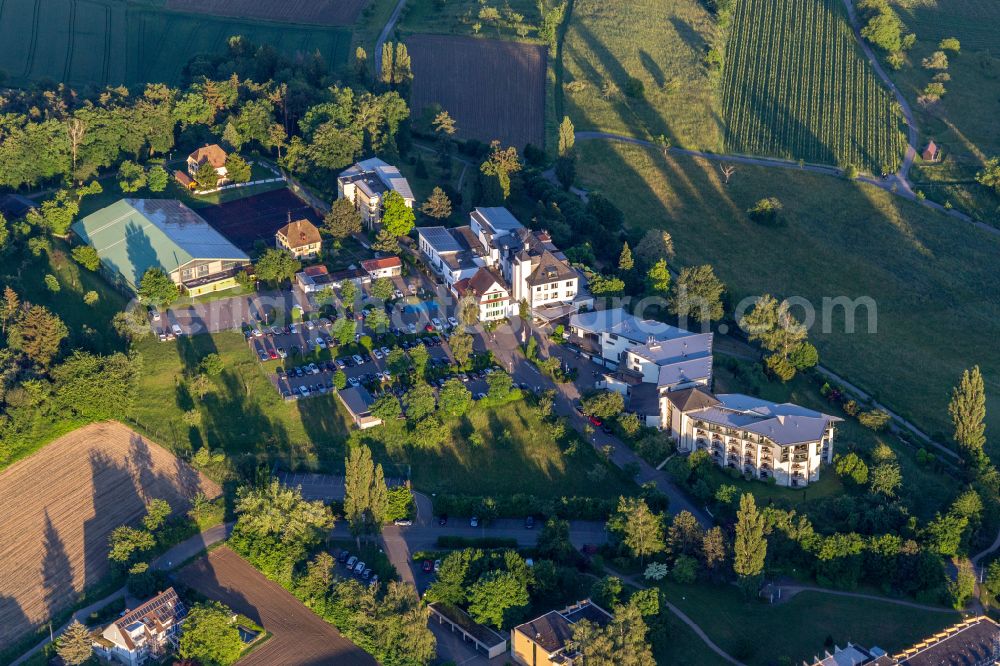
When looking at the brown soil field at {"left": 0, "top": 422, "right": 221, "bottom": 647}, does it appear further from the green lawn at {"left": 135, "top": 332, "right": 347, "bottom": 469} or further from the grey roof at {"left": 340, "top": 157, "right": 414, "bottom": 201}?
the grey roof at {"left": 340, "top": 157, "right": 414, "bottom": 201}

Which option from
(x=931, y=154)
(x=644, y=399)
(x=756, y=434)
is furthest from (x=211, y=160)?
(x=931, y=154)

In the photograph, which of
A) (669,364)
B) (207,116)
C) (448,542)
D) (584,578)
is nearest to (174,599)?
(448,542)

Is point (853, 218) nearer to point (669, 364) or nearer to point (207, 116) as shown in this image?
point (669, 364)

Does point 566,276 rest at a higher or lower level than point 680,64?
lower

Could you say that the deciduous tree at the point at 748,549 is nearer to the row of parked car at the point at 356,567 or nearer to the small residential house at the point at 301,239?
the row of parked car at the point at 356,567

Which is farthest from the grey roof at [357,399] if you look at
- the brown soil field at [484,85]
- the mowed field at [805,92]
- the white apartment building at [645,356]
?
the mowed field at [805,92]

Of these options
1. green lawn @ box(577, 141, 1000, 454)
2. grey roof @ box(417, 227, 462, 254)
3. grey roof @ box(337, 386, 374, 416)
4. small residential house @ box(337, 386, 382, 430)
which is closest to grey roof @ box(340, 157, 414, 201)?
grey roof @ box(417, 227, 462, 254)
